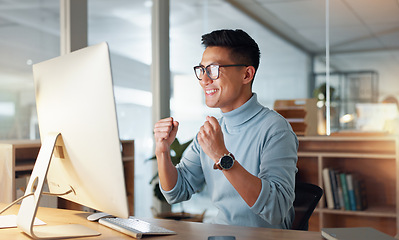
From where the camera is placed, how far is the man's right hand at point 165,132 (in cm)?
160

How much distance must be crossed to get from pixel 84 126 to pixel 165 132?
38 centimetres

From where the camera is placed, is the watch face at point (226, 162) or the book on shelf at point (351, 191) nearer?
A: the watch face at point (226, 162)

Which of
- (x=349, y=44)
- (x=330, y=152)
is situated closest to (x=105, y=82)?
(x=330, y=152)

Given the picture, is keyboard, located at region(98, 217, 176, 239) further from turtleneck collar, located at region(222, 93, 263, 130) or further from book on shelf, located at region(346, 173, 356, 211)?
book on shelf, located at region(346, 173, 356, 211)

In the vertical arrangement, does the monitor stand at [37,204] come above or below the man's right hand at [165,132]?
below

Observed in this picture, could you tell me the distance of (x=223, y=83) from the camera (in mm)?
1757

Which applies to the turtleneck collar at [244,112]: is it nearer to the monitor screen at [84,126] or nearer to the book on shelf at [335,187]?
the monitor screen at [84,126]

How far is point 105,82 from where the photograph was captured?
117 centimetres

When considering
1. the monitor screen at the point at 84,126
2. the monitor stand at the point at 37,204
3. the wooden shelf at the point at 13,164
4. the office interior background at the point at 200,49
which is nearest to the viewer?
the monitor screen at the point at 84,126

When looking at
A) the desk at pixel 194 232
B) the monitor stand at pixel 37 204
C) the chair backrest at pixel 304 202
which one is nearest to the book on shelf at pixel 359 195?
the chair backrest at pixel 304 202

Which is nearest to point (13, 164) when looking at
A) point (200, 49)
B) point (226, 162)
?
point (226, 162)

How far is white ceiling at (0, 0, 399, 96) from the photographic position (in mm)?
3078

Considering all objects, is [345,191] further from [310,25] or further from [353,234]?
[353,234]

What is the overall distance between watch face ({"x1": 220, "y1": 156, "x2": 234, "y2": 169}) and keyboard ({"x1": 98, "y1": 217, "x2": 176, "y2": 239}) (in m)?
0.25
